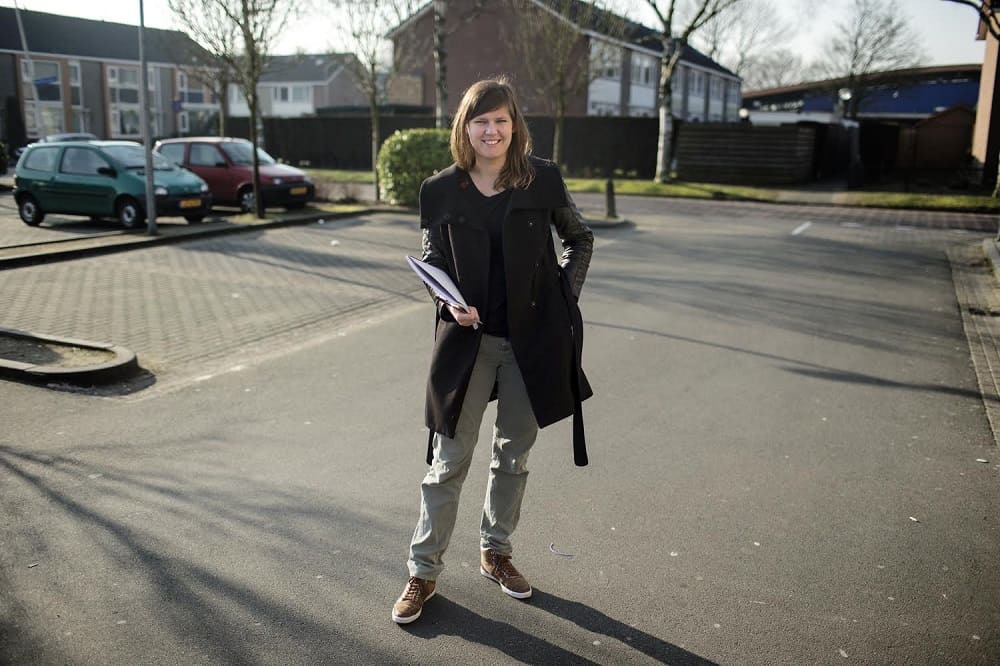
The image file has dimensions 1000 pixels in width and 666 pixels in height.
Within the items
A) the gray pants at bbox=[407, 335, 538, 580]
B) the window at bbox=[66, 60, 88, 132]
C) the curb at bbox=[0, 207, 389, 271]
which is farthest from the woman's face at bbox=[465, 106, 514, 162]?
the window at bbox=[66, 60, 88, 132]

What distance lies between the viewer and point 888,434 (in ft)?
18.6

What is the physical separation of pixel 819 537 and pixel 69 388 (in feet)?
16.8

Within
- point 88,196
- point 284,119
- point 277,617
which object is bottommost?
point 277,617

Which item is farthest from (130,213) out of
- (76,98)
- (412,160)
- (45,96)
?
(76,98)

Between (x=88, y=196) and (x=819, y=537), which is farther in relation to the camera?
(x=88, y=196)

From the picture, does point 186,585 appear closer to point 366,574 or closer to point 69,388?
point 366,574

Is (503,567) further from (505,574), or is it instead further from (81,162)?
(81,162)

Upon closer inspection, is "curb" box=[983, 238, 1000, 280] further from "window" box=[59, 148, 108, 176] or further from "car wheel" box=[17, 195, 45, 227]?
"car wheel" box=[17, 195, 45, 227]

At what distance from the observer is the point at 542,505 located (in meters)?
4.43

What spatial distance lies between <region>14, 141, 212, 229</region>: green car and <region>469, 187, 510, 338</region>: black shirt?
43.8ft

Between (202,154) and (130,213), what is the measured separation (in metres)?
4.23

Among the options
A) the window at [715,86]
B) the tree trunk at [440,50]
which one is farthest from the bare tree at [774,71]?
the tree trunk at [440,50]

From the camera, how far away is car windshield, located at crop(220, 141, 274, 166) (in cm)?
1888

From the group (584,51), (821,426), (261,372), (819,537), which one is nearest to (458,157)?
(819,537)
